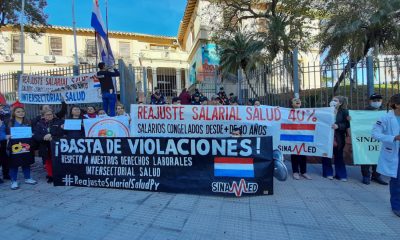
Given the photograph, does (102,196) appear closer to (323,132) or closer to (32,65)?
(323,132)

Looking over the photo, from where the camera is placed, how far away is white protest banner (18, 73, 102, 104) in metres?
9.52

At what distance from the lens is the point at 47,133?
670 centimetres

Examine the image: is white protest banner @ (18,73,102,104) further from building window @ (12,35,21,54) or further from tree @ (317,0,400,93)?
building window @ (12,35,21,54)

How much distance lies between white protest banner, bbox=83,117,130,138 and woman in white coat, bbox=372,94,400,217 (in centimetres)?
488

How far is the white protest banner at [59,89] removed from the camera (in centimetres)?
952

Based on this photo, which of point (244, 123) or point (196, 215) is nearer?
point (196, 215)

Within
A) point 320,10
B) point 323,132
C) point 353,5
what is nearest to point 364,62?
point 323,132

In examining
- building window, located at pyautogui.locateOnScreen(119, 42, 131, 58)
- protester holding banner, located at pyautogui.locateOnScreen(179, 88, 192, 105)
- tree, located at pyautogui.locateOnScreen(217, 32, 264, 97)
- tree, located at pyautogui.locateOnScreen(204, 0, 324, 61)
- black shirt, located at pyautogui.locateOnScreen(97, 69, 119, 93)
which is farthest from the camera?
building window, located at pyautogui.locateOnScreen(119, 42, 131, 58)

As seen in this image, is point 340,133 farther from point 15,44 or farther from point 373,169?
point 15,44

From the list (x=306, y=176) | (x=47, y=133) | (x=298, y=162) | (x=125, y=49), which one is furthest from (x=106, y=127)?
(x=125, y=49)

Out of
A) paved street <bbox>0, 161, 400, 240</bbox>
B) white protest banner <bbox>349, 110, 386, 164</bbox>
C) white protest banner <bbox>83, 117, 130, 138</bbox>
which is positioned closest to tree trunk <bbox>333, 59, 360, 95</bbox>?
A: white protest banner <bbox>349, 110, 386, 164</bbox>

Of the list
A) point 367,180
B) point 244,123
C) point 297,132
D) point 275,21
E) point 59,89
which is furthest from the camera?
point 275,21

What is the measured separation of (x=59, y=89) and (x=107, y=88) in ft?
6.32

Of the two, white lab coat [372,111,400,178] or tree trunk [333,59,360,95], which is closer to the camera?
white lab coat [372,111,400,178]
